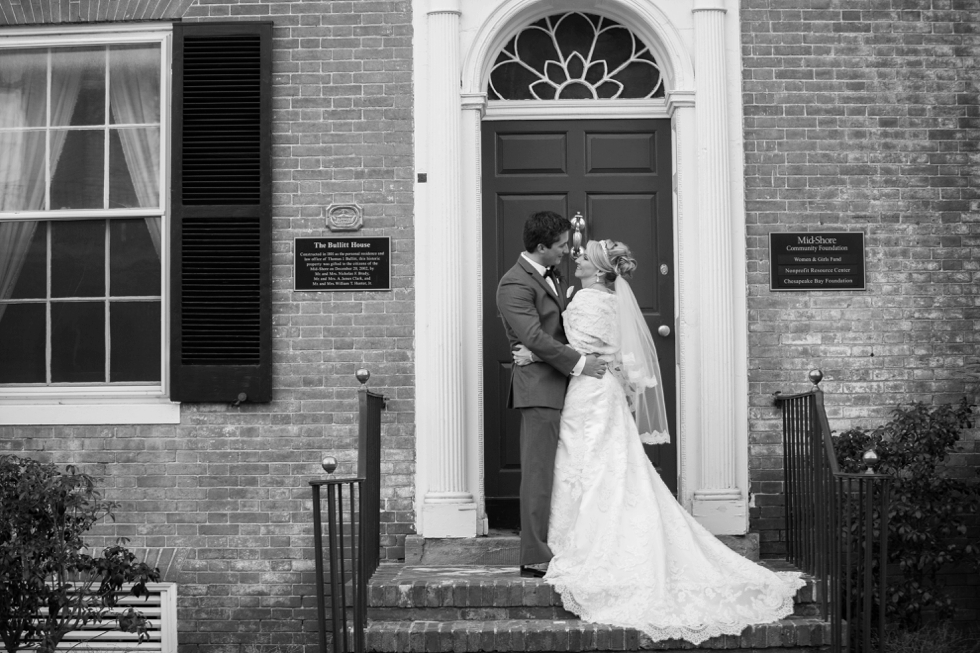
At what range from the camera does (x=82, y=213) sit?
22.7 feet

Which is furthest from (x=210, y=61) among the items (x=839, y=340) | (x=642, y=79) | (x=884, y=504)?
(x=884, y=504)

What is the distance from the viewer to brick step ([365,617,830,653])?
5316mm

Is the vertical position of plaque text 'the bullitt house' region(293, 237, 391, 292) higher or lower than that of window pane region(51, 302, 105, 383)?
higher

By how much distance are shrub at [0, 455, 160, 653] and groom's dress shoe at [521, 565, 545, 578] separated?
6.40ft

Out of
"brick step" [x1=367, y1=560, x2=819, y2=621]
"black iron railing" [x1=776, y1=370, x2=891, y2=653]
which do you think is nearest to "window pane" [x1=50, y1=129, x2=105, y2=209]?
"brick step" [x1=367, y1=560, x2=819, y2=621]

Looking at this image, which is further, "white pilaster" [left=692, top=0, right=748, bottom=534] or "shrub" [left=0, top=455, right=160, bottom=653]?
"white pilaster" [left=692, top=0, right=748, bottom=534]

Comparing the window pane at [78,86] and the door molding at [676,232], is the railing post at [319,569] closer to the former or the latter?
the door molding at [676,232]

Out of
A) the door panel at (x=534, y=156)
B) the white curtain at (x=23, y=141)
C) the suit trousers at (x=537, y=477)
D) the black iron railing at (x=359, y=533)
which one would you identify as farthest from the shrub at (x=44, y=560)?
the door panel at (x=534, y=156)

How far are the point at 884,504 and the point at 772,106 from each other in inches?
103

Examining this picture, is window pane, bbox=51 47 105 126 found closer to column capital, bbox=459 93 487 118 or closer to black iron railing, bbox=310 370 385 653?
column capital, bbox=459 93 487 118

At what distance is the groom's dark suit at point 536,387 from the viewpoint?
5.69 meters

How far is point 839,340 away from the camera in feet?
21.9

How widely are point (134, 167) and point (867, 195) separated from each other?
444cm

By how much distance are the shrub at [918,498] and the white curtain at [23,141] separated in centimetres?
502
